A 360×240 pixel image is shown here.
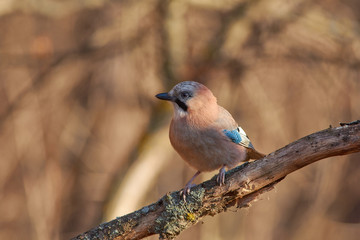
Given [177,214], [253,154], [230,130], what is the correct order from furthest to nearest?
[253,154] < [230,130] < [177,214]

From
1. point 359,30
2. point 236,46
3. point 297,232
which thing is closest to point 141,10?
point 236,46

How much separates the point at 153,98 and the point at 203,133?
10.8ft

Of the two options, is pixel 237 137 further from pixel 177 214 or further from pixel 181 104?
pixel 177 214

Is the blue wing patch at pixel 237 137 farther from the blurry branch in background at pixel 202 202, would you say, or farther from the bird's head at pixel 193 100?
the blurry branch in background at pixel 202 202

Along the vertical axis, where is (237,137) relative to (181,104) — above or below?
below

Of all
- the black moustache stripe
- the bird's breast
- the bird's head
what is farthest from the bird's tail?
the black moustache stripe

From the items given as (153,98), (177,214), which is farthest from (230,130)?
(153,98)

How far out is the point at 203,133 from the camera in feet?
14.7

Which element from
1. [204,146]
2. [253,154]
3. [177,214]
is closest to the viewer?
[177,214]

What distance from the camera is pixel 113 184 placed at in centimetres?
725

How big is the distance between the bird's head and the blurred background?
2575mm

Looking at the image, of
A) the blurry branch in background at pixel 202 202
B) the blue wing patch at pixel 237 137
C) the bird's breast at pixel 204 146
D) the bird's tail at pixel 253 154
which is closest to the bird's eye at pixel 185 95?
the bird's breast at pixel 204 146

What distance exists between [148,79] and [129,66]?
4.39 ft

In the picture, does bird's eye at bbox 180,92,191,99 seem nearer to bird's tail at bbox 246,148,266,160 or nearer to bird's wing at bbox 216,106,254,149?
bird's wing at bbox 216,106,254,149
